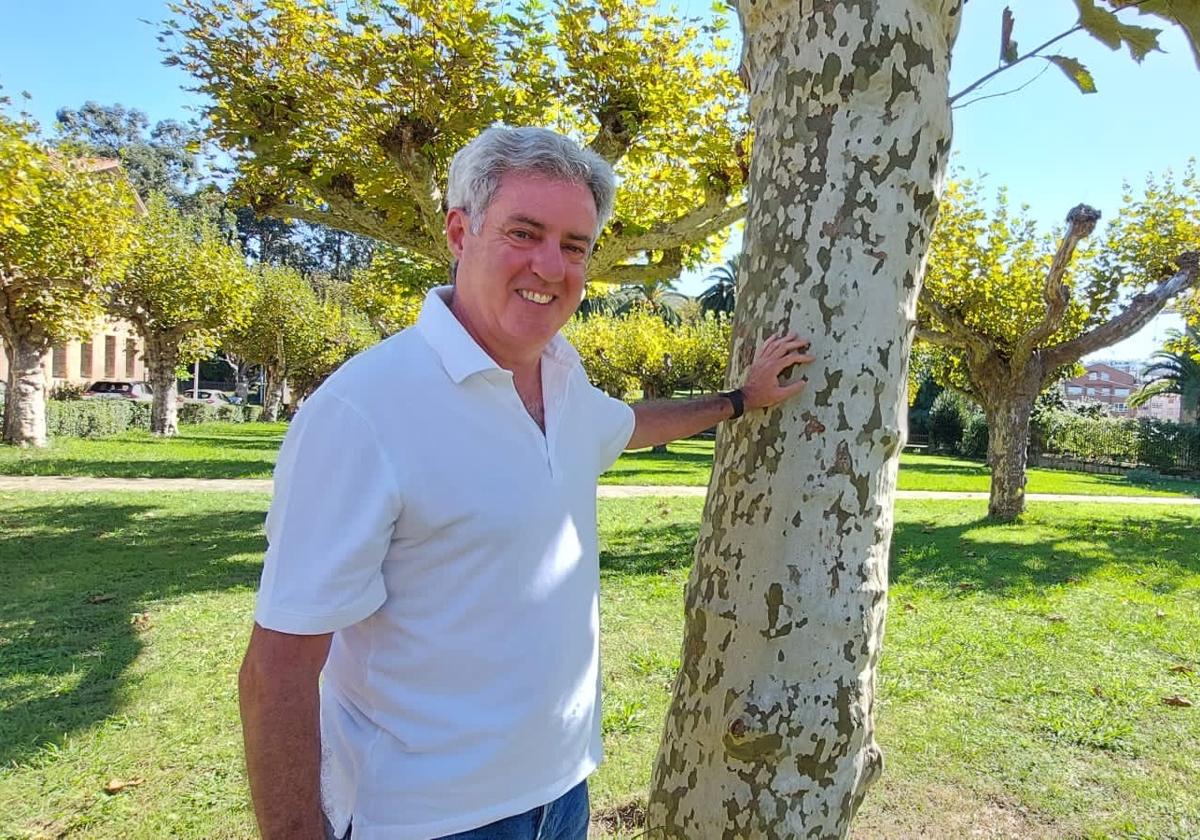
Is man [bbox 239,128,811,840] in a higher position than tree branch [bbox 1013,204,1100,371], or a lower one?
lower

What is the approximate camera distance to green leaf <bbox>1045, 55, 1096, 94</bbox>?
8.02 ft

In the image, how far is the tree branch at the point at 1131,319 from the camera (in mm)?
11430

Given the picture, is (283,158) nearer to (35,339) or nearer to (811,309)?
(811,309)

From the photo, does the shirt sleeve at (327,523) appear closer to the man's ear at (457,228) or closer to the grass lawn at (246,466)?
the man's ear at (457,228)

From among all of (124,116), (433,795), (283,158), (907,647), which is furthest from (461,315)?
(124,116)

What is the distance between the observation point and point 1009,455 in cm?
1237

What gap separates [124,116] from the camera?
68.8 m

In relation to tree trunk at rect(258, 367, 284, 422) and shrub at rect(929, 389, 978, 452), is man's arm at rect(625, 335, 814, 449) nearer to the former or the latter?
shrub at rect(929, 389, 978, 452)

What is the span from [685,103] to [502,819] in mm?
7951

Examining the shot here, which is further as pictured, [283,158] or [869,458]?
[283,158]

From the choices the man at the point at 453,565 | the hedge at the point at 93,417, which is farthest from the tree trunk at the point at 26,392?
the man at the point at 453,565

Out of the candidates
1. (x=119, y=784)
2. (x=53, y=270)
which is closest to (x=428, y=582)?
(x=119, y=784)

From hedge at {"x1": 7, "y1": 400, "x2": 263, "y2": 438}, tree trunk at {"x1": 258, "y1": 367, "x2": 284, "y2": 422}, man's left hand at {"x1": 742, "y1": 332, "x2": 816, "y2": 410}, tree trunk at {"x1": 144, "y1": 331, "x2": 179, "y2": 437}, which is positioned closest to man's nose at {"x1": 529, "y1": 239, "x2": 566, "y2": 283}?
man's left hand at {"x1": 742, "y1": 332, "x2": 816, "y2": 410}

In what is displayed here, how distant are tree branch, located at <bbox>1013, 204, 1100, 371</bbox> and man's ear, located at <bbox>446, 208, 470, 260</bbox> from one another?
10034 millimetres
